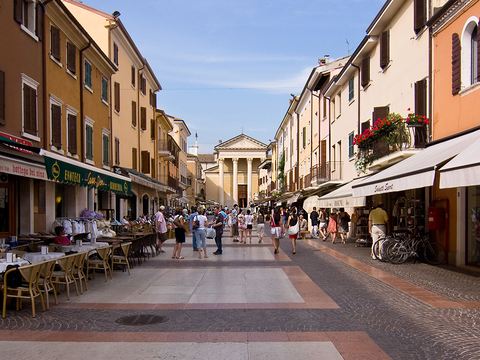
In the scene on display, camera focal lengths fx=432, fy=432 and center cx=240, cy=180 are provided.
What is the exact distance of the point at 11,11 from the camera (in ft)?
35.4

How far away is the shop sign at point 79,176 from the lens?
794cm

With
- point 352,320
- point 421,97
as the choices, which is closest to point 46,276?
point 352,320

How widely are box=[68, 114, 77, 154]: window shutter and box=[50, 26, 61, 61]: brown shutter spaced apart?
7.07ft

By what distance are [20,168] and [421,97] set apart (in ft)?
35.4

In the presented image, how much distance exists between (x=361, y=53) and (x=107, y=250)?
13853mm

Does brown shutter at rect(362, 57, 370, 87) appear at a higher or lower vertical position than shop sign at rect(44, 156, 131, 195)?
higher

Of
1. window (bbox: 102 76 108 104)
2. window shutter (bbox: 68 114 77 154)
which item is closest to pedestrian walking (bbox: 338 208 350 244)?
window shutter (bbox: 68 114 77 154)

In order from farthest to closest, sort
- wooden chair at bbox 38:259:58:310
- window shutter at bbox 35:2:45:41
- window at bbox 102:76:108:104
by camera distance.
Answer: window at bbox 102:76:108:104 < window shutter at bbox 35:2:45:41 < wooden chair at bbox 38:259:58:310

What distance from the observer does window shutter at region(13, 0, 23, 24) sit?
10945mm

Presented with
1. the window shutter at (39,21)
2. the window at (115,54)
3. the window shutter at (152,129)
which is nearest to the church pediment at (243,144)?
the window shutter at (152,129)

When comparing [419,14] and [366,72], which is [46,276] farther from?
[366,72]

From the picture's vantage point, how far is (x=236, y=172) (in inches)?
3519

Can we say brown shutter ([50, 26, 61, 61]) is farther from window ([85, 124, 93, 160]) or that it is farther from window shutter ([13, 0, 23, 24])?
window ([85, 124, 93, 160])

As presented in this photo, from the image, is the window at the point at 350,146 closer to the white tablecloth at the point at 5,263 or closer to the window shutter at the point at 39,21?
A: the window shutter at the point at 39,21
